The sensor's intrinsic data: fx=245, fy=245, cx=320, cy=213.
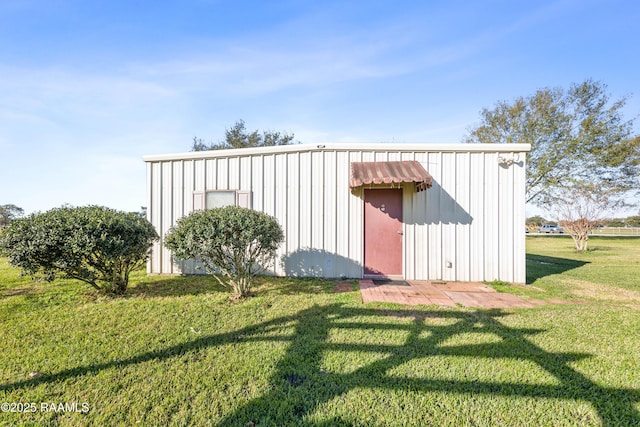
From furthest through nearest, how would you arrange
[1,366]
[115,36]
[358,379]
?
[115,36] → [1,366] → [358,379]

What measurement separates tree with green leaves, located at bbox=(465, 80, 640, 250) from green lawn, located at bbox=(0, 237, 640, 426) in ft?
56.2

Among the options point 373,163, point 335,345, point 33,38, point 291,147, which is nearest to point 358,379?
point 335,345

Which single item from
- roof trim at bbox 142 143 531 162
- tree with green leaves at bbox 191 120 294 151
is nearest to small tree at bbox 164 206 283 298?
roof trim at bbox 142 143 531 162

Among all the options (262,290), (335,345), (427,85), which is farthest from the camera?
(427,85)

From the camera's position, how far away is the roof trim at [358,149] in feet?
17.5

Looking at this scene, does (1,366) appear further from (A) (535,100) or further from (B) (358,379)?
(A) (535,100)

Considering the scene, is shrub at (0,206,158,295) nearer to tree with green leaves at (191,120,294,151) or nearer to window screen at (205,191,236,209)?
window screen at (205,191,236,209)

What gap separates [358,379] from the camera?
6.88 ft

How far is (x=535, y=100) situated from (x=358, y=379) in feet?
72.6

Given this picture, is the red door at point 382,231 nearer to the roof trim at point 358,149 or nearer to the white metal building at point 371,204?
the white metal building at point 371,204

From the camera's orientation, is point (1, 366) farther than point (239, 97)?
No

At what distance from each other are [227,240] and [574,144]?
22305 mm

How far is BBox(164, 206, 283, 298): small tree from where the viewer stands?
3.85 metres

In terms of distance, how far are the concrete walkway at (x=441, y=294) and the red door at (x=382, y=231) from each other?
445mm
